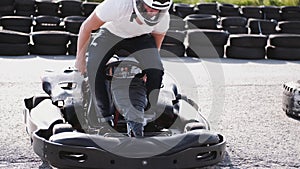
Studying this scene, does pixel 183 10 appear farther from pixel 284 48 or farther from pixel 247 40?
pixel 284 48

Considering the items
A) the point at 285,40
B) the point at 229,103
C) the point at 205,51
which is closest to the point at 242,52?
the point at 205,51

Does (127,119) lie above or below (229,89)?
above

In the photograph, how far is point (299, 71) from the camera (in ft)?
27.0

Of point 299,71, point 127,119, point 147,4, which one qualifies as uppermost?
point 147,4

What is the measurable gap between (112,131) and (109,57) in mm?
469

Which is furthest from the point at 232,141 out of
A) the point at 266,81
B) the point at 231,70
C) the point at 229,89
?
the point at 231,70

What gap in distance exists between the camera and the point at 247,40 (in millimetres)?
8938

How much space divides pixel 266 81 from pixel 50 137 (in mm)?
4196

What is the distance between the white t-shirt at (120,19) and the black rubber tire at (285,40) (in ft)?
16.8

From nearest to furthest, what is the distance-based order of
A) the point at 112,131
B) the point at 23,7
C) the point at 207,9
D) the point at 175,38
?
the point at 112,131 → the point at 175,38 → the point at 23,7 → the point at 207,9

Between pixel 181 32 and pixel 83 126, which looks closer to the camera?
pixel 83 126

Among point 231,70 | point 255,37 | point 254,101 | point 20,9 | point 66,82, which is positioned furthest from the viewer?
point 20,9

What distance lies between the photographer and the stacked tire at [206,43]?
8844mm

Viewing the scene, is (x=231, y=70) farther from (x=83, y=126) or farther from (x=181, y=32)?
(x=83, y=126)
